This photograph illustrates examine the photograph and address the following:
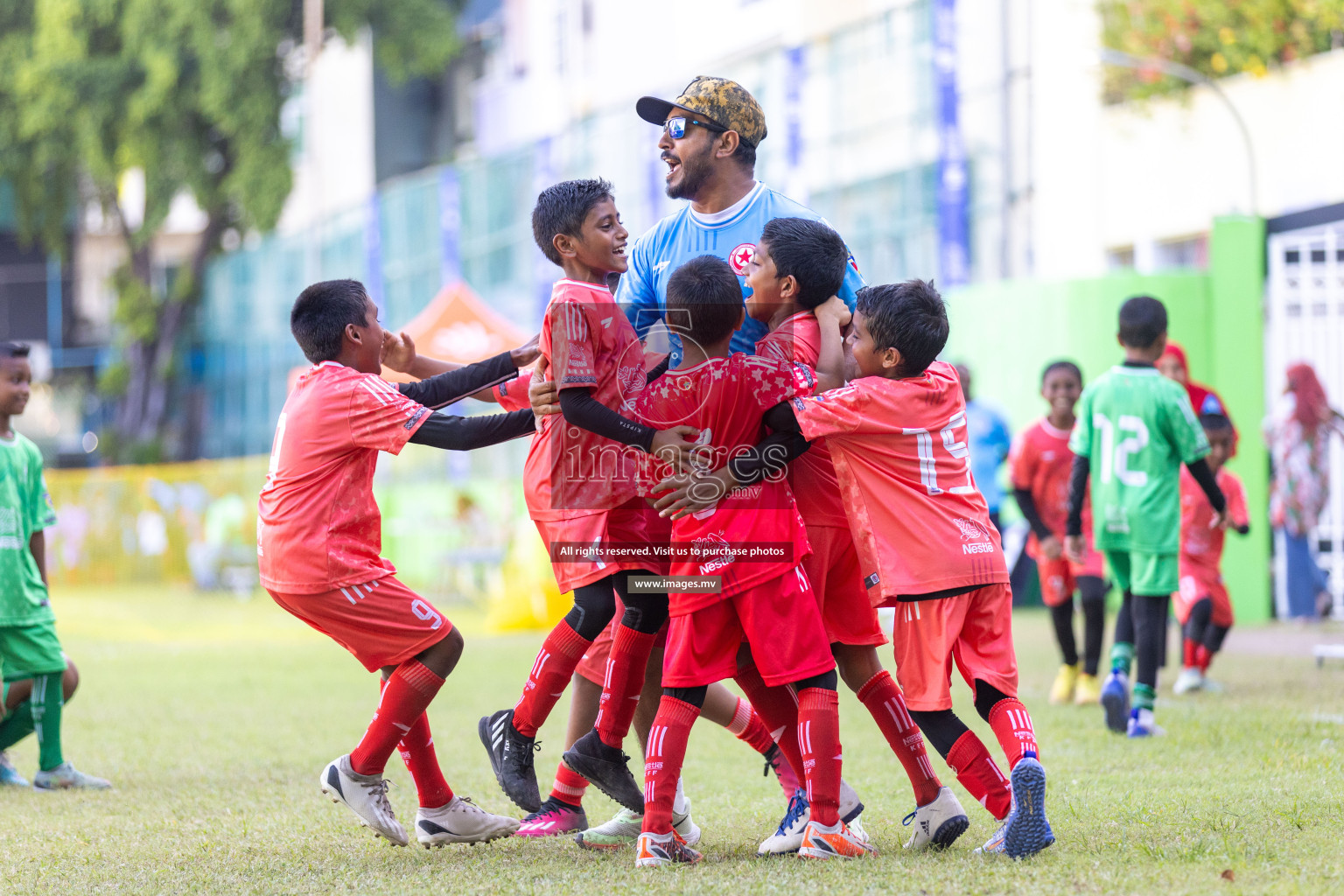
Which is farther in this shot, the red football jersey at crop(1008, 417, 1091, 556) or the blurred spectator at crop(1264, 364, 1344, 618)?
the blurred spectator at crop(1264, 364, 1344, 618)

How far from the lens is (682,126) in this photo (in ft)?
16.0

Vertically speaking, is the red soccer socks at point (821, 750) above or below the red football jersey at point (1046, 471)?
below

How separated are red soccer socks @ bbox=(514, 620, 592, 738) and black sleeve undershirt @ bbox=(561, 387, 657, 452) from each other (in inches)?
33.2

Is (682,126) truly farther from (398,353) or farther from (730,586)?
(730,586)

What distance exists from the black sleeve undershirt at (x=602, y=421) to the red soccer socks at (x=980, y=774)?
4.18 feet

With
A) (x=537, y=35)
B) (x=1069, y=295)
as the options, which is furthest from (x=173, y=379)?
(x=1069, y=295)

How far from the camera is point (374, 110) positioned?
3469cm

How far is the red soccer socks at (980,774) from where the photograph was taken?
4.34 metres

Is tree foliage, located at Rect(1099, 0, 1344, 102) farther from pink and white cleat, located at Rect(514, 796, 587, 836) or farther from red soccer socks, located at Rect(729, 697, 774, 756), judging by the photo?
pink and white cleat, located at Rect(514, 796, 587, 836)

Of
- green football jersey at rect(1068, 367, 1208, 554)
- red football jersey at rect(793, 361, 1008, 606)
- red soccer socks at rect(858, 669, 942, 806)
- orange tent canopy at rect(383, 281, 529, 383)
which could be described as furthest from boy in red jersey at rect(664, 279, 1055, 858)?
orange tent canopy at rect(383, 281, 529, 383)

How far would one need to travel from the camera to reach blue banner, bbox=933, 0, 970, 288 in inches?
651

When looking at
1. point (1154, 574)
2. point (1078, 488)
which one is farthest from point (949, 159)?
point (1154, 574)

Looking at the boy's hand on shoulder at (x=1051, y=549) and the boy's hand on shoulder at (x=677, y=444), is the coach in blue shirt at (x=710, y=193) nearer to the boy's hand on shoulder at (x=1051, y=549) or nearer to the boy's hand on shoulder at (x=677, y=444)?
the boy's hand on shoulder at (x=677, y=444)

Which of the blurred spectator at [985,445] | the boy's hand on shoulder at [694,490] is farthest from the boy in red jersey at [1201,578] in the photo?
the boy's hand on shoulder at [694,490]
